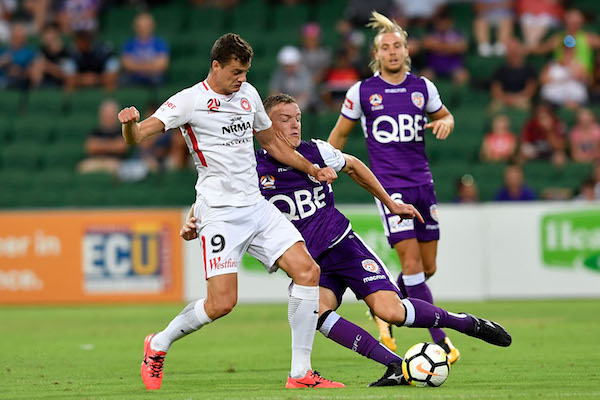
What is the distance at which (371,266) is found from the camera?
7.27m

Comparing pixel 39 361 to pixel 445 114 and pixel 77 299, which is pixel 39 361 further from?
pixel 77 299

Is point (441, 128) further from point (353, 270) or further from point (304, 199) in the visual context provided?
point (353, 270)

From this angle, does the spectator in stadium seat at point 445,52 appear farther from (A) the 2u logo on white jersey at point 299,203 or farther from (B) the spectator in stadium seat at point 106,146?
(A) the 2u logo on white jersey at point 299,203

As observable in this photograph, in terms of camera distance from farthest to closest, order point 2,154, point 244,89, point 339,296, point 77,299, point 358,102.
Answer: point 2,154, point 77,299, point 358,102, point 339,296, point 244,89

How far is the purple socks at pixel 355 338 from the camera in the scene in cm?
699

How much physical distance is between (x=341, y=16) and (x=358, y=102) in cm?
1178

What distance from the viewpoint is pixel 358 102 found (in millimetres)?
8930

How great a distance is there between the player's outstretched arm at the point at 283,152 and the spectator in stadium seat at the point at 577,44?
12.5 metres

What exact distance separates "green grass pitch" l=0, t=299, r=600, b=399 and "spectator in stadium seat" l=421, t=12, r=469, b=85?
18.8 feet

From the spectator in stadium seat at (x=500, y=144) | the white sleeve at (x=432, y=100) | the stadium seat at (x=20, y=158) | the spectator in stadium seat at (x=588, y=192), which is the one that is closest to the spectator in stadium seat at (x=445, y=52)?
the spectator in stadium seat at (x=500, y=144)

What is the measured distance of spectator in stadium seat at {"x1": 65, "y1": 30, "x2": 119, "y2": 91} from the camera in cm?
1944

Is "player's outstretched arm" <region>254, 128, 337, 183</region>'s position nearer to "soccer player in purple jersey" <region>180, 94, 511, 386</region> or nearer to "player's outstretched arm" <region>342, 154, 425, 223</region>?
"soccer player in purple jersey" <region>180, 94, 511, 386</region>

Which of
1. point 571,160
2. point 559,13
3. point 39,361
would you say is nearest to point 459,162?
point 571,160

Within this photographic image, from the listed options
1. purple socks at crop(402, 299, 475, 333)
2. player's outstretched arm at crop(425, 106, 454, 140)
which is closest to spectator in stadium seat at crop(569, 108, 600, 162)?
player's outstretched arm at crop(425, 106, 454, 140)
